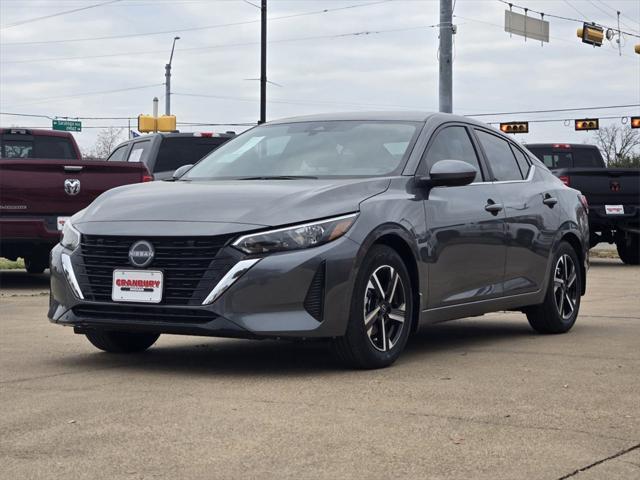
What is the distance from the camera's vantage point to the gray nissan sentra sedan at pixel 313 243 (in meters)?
6.47

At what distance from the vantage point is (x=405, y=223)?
716 cm

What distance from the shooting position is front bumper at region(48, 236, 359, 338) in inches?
253

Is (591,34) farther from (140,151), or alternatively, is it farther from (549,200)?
(549,200)

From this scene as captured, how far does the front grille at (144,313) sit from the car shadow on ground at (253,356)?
34 centimetres

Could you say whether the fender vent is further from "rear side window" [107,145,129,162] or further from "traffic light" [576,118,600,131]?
"traffic light" [576,118,600,131]

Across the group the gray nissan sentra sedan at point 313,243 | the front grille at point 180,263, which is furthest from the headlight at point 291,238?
the front grille at point 180,263

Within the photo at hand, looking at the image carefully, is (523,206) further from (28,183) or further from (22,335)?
(28,183)

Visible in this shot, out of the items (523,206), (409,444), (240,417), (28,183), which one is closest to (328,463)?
(409,444)

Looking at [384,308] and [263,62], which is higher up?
[263,62]

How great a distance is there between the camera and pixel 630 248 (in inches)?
786

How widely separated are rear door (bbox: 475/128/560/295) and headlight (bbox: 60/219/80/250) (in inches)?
116

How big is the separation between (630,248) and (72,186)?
10046mm

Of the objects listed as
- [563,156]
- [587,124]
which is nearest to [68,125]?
[587,124]

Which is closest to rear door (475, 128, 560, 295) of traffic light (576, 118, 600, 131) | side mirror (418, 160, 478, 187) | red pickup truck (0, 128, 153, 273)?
side mirror (418, 160, 478, 187)
